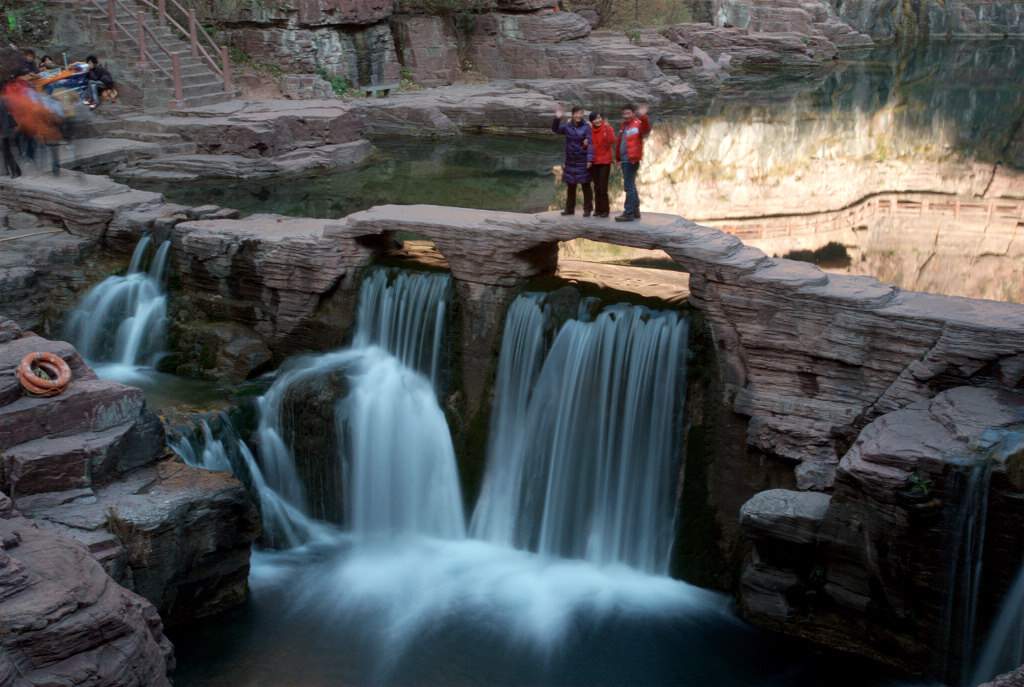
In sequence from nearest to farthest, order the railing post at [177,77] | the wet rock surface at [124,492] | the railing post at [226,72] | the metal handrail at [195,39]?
the wet rock surface at [124,492] → the railing post at [177,77] → the metal handrail at [195,39] → the railing post at [226,72]

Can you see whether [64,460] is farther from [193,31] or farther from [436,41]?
[436,41]

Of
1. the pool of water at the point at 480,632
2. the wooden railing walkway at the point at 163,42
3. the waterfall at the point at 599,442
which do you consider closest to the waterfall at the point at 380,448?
the pool of water at the point at 480,632

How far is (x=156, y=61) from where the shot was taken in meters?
20.1

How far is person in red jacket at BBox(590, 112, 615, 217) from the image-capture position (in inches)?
376

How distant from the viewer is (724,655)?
799 cm

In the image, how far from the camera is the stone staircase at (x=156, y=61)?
1961 cm

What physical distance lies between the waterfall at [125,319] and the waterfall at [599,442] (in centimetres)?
473

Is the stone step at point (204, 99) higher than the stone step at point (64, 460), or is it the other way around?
the stone step at point (204, 99)

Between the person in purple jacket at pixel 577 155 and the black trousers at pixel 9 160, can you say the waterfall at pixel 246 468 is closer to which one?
the person in purple jacket at pixel 577 155


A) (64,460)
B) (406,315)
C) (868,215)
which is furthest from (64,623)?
(868,215)

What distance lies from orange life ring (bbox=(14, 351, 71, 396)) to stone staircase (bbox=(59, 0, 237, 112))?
11910 mm

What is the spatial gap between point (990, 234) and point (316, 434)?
1036 cm

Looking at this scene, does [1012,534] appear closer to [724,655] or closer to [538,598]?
[724,655]

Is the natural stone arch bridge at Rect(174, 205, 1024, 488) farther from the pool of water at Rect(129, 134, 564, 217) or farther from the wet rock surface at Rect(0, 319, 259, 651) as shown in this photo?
the pool of water at Rect(129, 134, 564, 217)
